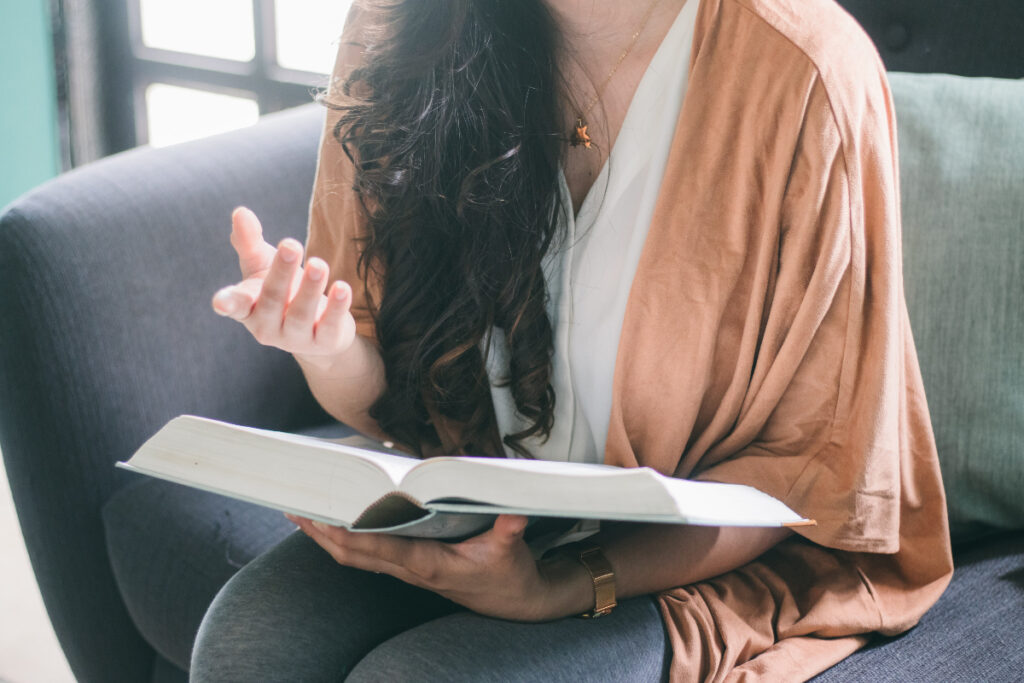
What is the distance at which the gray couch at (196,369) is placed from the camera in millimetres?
918

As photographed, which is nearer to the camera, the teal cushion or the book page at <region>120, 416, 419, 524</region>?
the book page at <region>120, 416, 419, 524</region>

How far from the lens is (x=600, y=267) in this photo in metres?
0.86

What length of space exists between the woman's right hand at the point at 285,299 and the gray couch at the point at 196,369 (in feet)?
1.32

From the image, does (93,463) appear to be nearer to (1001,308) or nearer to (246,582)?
(246,582)

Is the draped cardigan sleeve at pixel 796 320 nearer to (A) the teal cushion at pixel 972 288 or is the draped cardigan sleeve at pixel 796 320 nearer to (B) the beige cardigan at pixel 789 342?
(B) the beige cardigan at pixel 789 342

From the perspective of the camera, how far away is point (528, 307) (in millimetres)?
873

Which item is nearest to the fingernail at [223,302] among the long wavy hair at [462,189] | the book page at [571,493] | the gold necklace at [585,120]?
the book page at [571,493]

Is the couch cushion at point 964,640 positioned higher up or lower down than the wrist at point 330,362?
lower down

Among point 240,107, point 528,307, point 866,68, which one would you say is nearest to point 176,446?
point 528,307

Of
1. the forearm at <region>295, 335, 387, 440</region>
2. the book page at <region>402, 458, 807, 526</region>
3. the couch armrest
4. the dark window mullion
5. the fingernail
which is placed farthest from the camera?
the dark window mullion

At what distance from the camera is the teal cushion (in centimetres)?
92

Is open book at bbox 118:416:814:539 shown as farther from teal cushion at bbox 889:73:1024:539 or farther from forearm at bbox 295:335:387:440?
teal cushion at bbox 889:73:1024:539

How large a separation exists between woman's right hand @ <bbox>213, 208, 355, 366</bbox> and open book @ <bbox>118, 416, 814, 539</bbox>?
0.28ft

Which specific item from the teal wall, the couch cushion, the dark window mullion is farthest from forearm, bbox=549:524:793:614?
the teal wall
